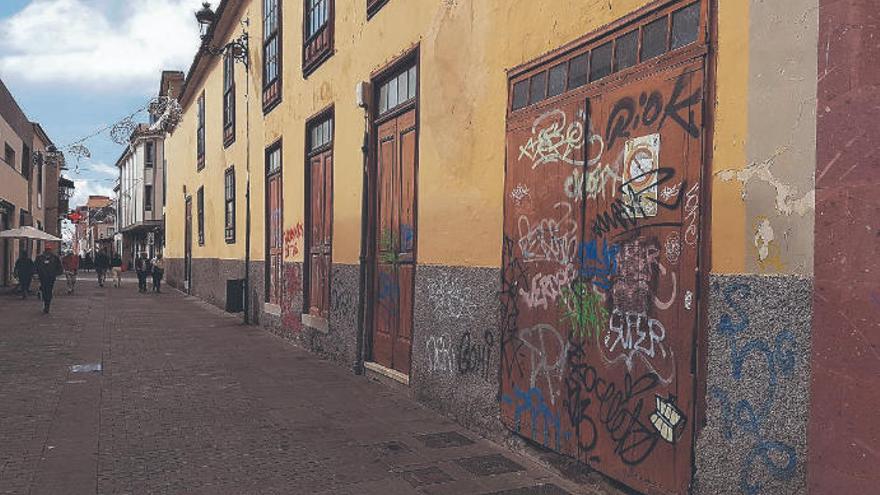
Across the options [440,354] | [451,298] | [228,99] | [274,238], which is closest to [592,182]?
[451,298]

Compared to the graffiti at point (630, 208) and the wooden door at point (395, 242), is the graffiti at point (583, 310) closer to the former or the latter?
the graffiti at point (630, 208)

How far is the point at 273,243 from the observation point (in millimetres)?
13164

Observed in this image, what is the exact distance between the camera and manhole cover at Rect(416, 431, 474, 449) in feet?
18.5

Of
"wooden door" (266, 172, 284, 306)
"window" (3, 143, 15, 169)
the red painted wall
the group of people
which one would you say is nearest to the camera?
the red painted wall

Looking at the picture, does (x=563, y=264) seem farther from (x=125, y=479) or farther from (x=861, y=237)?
(x=125, y=479)

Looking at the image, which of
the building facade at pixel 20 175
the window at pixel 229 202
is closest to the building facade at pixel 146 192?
the building facade at pixel 20 175

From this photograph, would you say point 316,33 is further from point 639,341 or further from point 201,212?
point 201,212

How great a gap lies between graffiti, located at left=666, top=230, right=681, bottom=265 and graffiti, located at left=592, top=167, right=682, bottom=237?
0.19ft

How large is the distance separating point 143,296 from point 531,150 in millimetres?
21630

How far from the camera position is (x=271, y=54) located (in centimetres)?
1348

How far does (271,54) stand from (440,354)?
8.82 meters

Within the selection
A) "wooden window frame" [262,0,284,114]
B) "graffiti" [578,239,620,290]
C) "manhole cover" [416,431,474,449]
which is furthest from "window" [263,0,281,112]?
"graffiti" [578,239,620,290]

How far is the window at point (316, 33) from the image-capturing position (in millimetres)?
9945

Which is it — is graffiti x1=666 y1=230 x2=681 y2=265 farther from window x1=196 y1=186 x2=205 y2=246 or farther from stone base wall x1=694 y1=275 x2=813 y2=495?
window x1=196 y1=186 x2=205 y2=246
